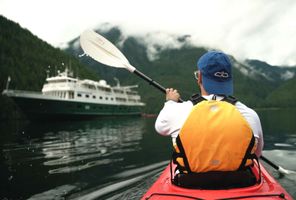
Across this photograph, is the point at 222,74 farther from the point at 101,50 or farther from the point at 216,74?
the point at 101,50

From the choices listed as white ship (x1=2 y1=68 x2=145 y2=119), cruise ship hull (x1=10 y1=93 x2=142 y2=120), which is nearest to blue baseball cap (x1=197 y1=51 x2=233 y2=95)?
white ship (x1=2 y1=68 x2=145 y2=119)

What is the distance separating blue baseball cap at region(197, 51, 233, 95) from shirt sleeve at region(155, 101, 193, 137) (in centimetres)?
34

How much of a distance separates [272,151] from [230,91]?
11.7 meters

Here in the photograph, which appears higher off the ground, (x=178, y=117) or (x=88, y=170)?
(x=178, y=117)

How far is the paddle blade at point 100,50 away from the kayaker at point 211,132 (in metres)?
4.68

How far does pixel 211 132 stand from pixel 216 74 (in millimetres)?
792

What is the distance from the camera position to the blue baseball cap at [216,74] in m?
3.75

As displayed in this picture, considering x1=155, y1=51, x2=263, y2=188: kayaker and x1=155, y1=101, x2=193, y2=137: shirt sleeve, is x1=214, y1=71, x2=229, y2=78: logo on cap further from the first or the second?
x1=155, y1=101, x2=193, y2=137: shirt sleeve

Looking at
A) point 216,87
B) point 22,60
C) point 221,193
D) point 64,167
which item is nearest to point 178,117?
point 216,87

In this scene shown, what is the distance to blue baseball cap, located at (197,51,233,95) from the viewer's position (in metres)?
3.75

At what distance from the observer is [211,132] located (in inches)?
128

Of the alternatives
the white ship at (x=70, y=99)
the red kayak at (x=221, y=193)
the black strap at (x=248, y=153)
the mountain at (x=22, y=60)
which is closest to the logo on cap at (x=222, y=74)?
the black strap at (x=248, y=153)

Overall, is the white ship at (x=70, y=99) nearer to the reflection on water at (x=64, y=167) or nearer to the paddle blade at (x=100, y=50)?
the reflection on water at (x=64, y=167)

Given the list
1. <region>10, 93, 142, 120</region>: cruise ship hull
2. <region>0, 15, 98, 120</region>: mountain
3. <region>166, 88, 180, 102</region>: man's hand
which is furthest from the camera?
<region>0, 15, 98, 120</region>: mountain
